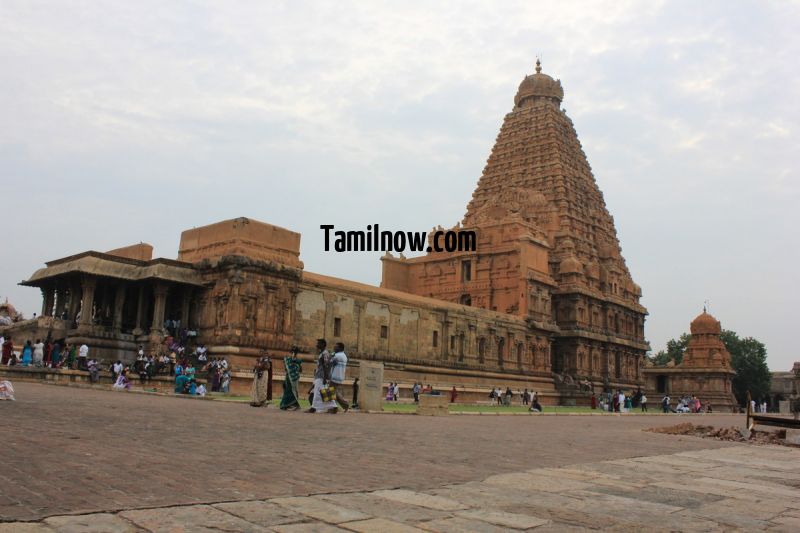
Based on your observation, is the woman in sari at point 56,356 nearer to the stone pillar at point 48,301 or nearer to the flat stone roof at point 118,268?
the flat stone roof at point 118,268

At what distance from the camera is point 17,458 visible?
671 centimetres

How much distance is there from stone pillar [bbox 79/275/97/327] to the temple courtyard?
20.5m

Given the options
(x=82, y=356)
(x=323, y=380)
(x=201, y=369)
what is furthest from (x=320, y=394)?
(x=82, y=356)

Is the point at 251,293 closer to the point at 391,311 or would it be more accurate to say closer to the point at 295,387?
the point at 391,311

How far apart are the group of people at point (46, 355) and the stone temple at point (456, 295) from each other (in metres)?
1.03

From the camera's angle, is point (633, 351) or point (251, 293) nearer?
point (251, 293)

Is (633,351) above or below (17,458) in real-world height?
above

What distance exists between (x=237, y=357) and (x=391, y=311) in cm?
1180

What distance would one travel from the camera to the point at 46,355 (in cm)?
2902

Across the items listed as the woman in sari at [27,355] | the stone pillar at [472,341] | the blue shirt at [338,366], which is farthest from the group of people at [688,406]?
the woman in sari at [27,355]

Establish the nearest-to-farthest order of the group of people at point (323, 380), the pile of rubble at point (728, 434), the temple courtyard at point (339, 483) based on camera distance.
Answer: the temple courtyard at point (339, 483)
the pile of rubble at point (728, 434)
the group of people at point (323, 380)

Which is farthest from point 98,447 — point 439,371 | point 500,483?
point 439,371

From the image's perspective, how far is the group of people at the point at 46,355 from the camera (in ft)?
86.6

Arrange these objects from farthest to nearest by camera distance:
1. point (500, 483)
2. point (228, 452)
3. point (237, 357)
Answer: point (237, 357) → point (228, 452) → point (500, 483)
